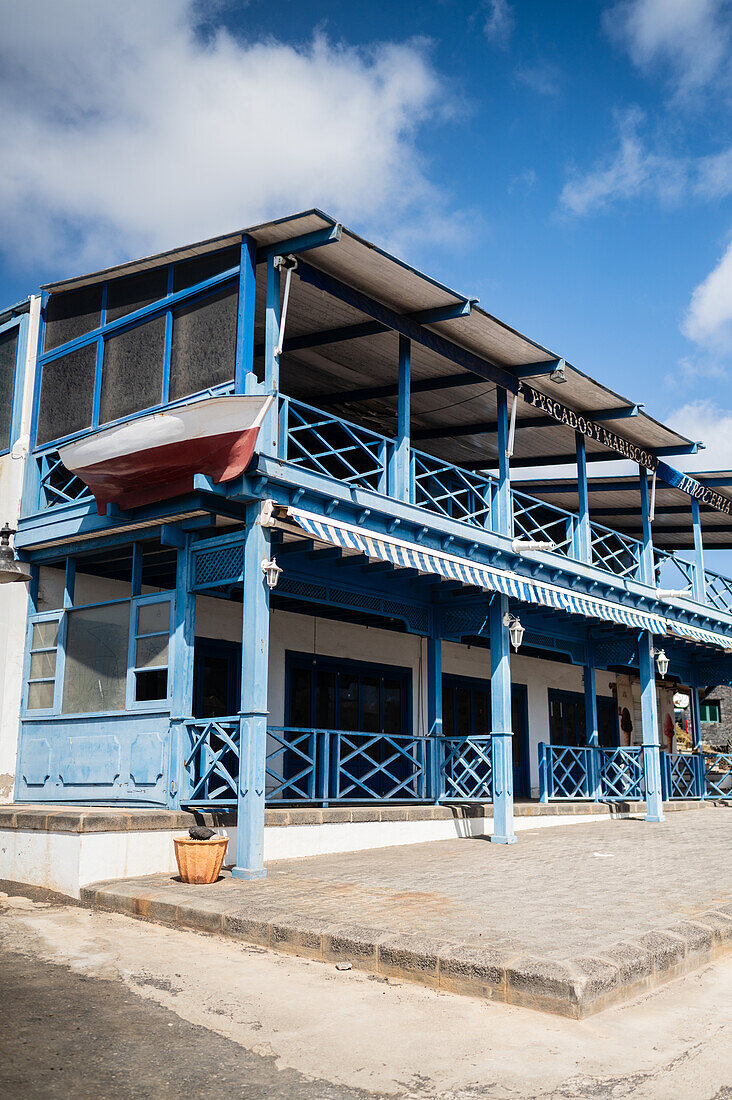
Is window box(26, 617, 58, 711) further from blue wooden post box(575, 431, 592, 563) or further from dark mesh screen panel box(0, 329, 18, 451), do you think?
blue wooden post box(575, 431, 592, 563)

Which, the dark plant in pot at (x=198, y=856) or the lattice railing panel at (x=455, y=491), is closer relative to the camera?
the dark plant in pot at (x=198, y=856)

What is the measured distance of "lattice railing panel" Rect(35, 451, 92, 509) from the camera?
464 inches

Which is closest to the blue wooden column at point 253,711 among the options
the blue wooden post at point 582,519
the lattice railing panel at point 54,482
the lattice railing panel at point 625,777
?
the lattice railing panel at point 54,482

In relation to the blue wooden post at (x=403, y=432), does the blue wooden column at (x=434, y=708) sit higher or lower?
lower

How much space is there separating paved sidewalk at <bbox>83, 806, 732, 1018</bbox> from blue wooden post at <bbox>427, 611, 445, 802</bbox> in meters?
2.32

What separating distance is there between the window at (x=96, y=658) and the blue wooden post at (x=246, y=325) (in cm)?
300

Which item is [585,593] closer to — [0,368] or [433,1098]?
[0,368]

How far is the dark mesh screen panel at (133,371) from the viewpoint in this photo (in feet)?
35.2

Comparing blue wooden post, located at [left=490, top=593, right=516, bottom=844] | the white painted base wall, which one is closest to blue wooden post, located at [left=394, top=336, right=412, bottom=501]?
blue wooden post, located at [left=490, top=593, right=516, bottom=844]

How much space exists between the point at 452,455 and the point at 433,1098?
13.6 metres

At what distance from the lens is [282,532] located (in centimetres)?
1009

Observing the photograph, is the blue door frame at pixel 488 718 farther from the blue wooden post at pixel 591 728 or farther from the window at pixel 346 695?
the blue wooden post at pixel 591 728

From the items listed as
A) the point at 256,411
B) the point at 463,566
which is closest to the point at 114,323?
the point at 256,411

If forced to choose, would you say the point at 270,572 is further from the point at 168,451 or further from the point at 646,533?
the point at 646,533
